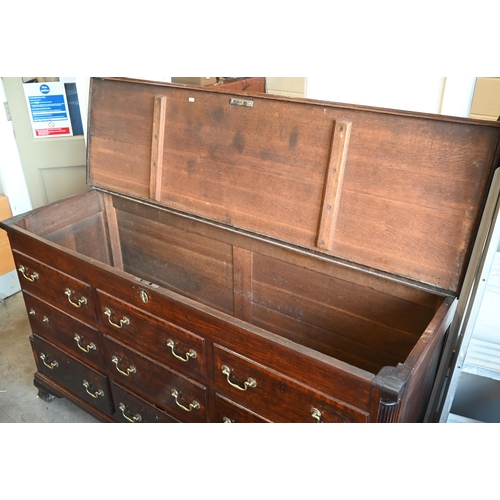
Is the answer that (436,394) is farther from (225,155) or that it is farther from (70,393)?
(70,393)

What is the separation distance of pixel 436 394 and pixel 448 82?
5.23 ft

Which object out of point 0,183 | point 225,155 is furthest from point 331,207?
point 0,183

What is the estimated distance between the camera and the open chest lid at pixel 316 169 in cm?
133

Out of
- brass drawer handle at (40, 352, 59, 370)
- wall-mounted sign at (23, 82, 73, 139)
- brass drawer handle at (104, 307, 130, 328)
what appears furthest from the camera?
wall-mounted sign at (23, 82, 73, 139)

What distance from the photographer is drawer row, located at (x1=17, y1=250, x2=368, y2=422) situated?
1289mm

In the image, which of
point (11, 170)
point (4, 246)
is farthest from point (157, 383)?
point (11, 170)

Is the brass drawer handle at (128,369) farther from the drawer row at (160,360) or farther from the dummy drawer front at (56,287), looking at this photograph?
the dummy drawer front at (56,287)

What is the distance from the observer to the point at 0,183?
2812 mm

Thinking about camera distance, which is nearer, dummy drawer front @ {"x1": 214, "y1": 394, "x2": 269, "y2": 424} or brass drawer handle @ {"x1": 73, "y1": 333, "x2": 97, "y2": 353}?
dummy drawer front @ {"x1": 214, "y1": 394, "x2": 269, "y2": 424}

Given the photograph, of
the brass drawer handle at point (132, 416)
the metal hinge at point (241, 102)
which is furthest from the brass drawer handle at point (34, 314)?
the metal hinge at point (241, 102)

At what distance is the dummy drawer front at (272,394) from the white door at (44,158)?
6.38ft

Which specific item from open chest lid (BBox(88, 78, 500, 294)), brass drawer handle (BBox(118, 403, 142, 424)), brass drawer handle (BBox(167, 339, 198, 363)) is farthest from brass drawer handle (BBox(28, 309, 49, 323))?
brass drawer handle (BBox(167, 339, 198, 363))

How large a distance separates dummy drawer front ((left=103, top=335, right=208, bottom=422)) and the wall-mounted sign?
1562mm

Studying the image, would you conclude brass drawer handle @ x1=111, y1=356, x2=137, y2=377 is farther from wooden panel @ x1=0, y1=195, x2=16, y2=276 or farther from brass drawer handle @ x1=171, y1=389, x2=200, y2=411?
wooden panel @ x1=0, y1=195, x2=16, y2=276
